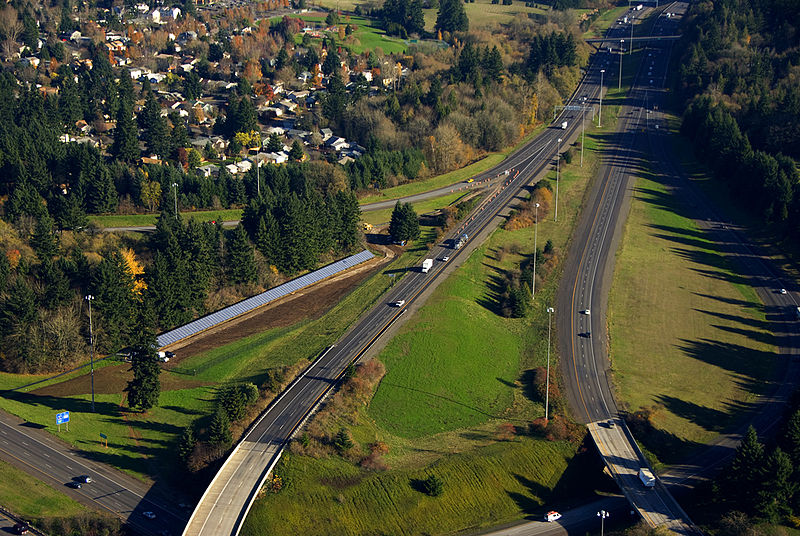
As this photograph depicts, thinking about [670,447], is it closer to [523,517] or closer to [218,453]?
[523,517]

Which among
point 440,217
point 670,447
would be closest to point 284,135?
point 440,217

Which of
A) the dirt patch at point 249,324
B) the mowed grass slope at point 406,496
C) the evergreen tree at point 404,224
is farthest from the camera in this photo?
the evergreen tree at point 404,224

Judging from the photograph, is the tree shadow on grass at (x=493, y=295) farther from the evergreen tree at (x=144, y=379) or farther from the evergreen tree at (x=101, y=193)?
the evergreen tree at (x=101, y=193)

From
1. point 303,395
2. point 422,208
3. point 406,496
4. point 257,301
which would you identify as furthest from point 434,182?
point 406,496

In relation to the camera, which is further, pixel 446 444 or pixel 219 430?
pixel 446 444

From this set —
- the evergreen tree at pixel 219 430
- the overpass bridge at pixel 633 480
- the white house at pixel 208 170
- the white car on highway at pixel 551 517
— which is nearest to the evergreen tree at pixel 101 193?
the white house at pixel 208 170

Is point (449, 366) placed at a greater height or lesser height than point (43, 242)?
lesser

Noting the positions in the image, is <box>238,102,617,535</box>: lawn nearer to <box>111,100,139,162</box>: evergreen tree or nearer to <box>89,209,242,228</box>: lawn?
<box>89,209,242,228</box>: lawn

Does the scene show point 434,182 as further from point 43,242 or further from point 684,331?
point 43,242
